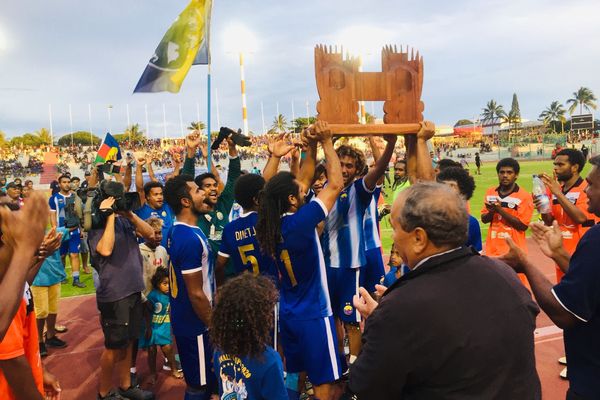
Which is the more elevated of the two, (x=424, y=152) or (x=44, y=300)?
(x=424, y=152)

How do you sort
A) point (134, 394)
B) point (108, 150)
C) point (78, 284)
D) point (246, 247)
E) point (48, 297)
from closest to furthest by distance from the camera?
point (246, 247), point (134, 394), point (48, 297), point (108, 150), point (78, 284)

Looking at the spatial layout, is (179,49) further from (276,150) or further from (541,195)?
(541,195)

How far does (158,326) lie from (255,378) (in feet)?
9.59

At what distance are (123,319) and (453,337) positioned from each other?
359 centimetres

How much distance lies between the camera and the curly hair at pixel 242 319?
2.40m

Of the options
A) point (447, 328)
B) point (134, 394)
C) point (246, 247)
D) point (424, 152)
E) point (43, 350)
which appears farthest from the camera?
point (43, 350)

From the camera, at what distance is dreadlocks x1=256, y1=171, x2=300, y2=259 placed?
3.21 meters

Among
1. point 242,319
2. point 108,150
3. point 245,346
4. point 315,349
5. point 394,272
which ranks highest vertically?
→ point 108,150

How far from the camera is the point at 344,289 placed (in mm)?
4328

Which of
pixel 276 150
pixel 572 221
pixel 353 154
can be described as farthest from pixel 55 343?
pixel 572 221

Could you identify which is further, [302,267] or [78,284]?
[78,284]

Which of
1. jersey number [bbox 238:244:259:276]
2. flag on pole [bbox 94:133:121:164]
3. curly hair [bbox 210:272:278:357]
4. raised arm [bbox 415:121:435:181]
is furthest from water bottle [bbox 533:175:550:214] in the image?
flag on pole [bbox 94:133:121:164]

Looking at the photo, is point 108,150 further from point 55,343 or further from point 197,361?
point 197,361

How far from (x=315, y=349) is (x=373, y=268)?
1.59m
